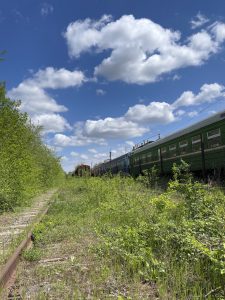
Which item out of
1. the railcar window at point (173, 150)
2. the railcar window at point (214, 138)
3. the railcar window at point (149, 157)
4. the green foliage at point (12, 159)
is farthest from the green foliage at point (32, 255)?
the railcar window at point (149, 157)

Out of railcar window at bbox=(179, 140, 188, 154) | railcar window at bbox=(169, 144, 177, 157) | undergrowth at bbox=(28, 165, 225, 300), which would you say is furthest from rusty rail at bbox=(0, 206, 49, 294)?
railcar window at bbox=(169, 144, 177, 157)

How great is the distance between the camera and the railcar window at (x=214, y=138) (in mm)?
14438

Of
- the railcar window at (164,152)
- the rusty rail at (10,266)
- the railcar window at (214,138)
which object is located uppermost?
the railcar window at (164,152)

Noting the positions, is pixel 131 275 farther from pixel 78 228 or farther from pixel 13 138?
pixel 13 138

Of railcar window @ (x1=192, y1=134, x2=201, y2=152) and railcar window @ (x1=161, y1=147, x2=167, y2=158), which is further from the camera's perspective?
railcar window @ (x1=161, y1=147, x2=167, y2=158)

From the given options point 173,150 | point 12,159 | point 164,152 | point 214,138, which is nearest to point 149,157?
point 164,152

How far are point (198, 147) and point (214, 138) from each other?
1997 millimetres

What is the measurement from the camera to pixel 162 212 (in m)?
7.14

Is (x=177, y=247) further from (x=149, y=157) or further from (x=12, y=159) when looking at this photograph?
(x=149, y=157)

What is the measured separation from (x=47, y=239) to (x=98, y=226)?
1058 millimetres

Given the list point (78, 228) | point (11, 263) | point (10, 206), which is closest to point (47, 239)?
point (78, 228)

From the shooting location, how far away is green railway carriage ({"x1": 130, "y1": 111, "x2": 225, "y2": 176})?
14.5 metres

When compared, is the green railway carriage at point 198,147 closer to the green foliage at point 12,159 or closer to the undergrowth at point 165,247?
the undergrowth at point 165,247

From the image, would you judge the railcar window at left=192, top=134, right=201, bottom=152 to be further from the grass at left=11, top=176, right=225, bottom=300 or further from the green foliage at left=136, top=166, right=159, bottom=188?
the grass at left=11, top=176, right=225, bottom=300
